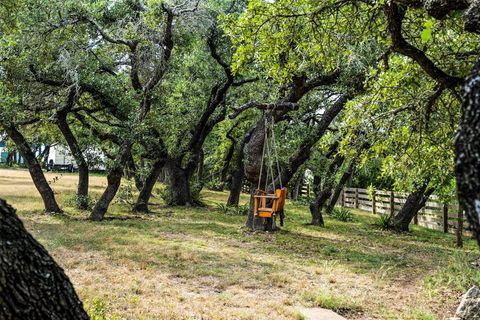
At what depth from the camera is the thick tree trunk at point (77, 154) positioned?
538 inches

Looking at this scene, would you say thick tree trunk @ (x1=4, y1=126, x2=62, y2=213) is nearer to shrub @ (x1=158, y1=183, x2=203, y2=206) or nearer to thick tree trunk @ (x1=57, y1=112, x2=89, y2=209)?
thick tree trunk @ (x1=57, y1=112, x2=89, y2=209)

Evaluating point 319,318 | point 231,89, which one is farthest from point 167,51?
point 319,318

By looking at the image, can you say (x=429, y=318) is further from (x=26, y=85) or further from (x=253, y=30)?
(x=26, y=85)

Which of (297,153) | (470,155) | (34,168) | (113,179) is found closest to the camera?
(470,155)

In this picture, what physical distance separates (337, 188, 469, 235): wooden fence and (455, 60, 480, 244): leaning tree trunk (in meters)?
10.5

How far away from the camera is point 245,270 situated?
7578 millimetres

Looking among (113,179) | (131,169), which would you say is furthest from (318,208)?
(131,169)

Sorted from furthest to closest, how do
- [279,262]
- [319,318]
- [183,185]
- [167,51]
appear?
[183,185]
[167,51]
[279,262]
[319,318]

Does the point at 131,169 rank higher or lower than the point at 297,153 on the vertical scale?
lower

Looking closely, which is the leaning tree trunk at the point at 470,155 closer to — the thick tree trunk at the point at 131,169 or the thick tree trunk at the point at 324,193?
the thick tree trunk at the point at 131,169

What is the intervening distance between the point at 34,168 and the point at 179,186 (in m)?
7.29

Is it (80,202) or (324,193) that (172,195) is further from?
(324,193)

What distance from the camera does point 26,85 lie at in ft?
39.8

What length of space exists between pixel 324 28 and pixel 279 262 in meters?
4.40
